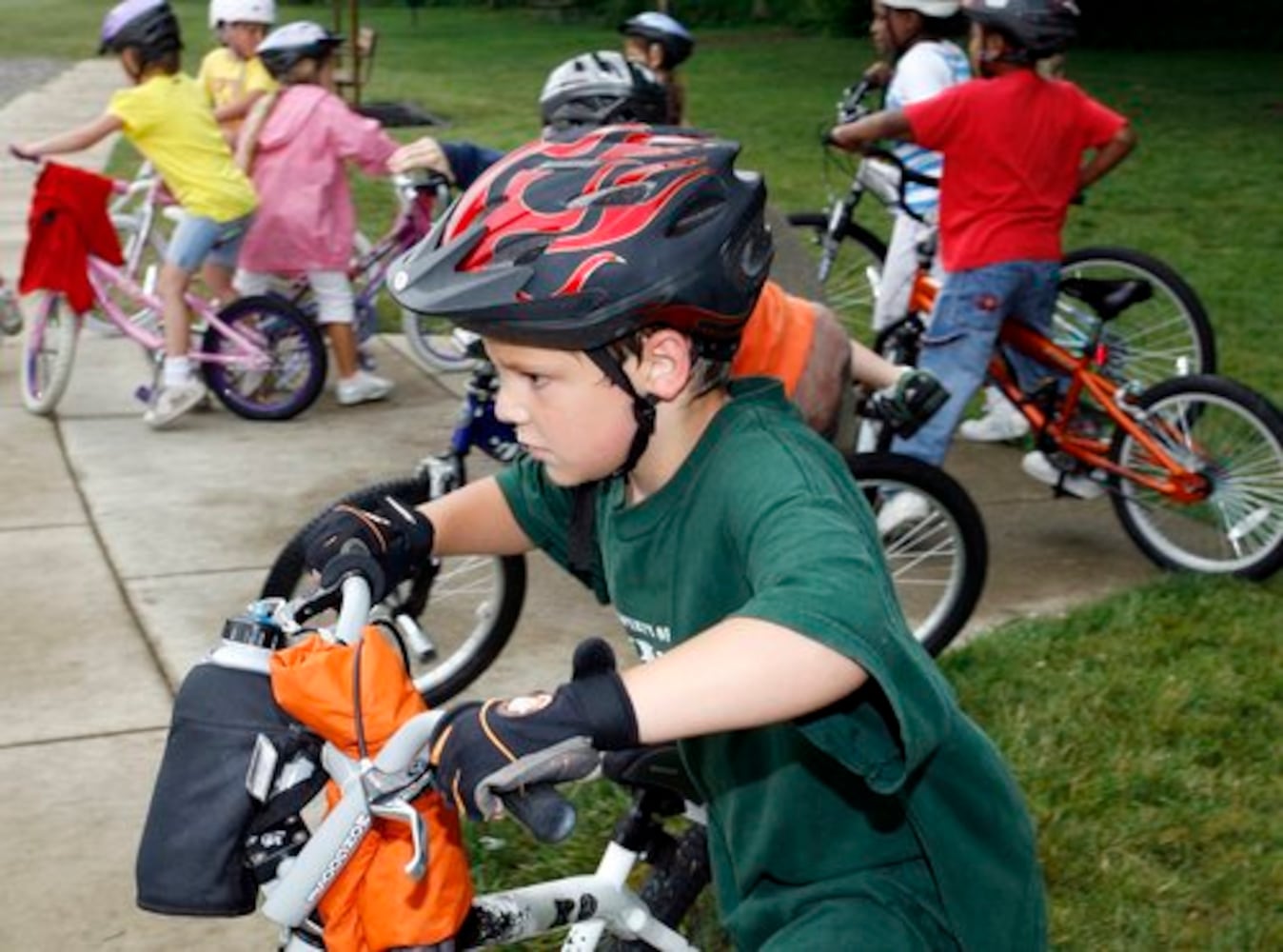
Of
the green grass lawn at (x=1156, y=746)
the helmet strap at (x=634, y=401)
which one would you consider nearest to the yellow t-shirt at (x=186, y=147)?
the green grass lawn at (x=1156, y=746)

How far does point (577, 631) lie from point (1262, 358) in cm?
441

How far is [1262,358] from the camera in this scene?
881 centimetres

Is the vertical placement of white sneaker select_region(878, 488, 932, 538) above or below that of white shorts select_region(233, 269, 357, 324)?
above

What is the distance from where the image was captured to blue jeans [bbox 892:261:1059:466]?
20.7ft

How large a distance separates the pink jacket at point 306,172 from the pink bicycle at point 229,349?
0.80ft

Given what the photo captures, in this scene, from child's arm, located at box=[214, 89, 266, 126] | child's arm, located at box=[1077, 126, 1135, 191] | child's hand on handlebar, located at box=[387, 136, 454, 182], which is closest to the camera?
child's hand on handlebar, located at box=[387, 136, 454, 182]

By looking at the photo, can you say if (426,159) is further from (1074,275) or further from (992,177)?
(1074,275)

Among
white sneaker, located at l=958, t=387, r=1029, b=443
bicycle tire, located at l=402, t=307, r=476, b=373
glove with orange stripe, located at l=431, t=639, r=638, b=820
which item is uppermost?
glove with orange stripe, located at l=431, t=639, r=638, b=820

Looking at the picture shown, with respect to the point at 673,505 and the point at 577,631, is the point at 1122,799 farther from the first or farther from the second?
the point at 673,505

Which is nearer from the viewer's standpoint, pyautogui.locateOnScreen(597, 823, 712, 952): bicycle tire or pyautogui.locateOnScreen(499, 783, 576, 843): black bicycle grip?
pyautogui.locateOnScreen(499, 783, 576, 843): black bicycle grip

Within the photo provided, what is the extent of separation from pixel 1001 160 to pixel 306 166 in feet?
9.98

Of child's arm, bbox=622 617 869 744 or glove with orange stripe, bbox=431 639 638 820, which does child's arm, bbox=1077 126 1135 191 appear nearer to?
child's arm, bbox=622 617 869 744

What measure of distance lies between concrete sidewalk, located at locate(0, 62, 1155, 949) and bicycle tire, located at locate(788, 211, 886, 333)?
1315mm

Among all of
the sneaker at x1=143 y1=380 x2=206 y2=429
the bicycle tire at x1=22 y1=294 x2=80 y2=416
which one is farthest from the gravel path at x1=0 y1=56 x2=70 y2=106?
the sneaker at x1=143 y1=380 x2=206 y2=429
